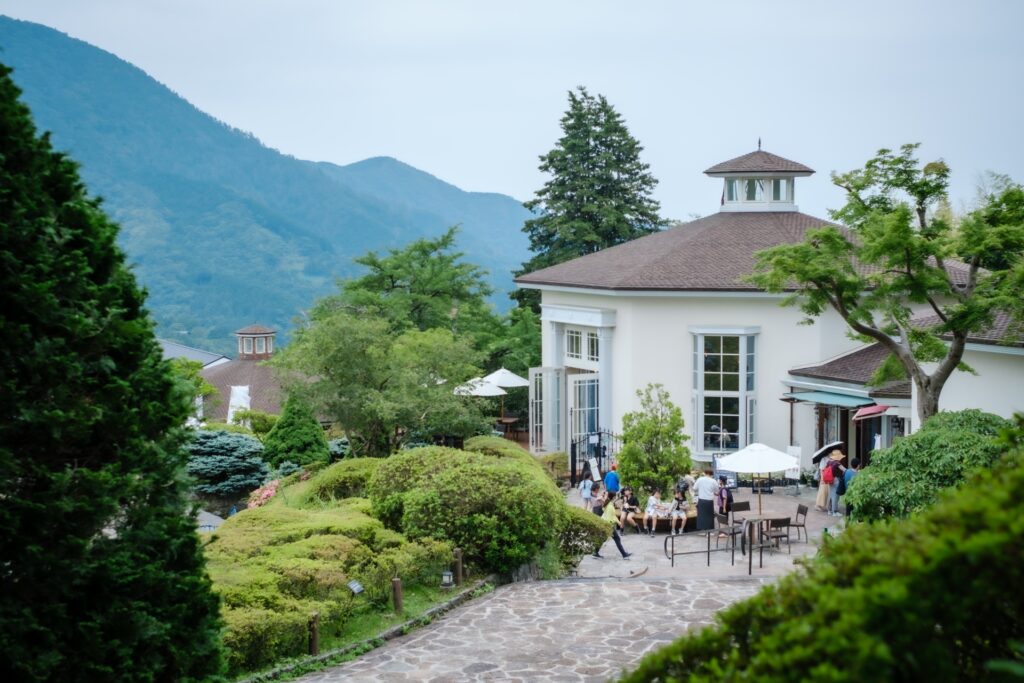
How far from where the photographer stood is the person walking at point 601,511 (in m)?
19.7

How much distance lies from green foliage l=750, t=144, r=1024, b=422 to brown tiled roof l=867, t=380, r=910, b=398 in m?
3.55

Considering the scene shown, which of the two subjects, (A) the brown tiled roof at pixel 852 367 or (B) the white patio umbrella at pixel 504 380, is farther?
(B) the white patio umbrella at pixel 504 380

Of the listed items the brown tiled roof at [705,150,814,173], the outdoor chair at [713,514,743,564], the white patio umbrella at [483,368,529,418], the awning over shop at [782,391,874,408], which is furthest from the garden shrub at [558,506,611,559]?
the brown tiled roof at [705,150,814,173]

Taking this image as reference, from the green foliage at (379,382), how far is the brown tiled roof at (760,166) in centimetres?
1077

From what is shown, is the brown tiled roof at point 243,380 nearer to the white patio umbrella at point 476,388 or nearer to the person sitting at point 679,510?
the white patio umbrella at point 476,388

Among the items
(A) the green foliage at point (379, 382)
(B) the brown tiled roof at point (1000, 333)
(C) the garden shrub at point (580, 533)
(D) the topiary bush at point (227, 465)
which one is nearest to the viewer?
(B) the brown tiled roof at point (1000, 333)

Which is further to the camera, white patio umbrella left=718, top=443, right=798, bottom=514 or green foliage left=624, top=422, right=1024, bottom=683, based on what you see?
white patio umbrella left=718, top=443, right=798, bottom=514

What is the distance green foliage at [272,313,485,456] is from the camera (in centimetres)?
2881

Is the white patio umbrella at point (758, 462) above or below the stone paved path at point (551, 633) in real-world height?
above

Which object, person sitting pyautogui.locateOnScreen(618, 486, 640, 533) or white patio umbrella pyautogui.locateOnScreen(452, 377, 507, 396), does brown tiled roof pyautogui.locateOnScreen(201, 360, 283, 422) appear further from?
person sitting pyautogui.locateOnScreen(618, 486, 640, 533)

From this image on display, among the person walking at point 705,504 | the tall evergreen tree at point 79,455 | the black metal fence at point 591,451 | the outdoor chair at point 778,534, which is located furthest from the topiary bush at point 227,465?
the tall evergreen tree at point 79,455

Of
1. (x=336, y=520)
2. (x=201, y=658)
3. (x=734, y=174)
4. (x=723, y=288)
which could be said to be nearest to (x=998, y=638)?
(x=201, y=658)

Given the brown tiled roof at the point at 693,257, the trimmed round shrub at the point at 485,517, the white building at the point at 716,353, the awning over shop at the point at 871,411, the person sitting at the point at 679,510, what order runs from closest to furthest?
1. the trimmed round shrub at the point at 485,517
2. the person sitting at the point at 679,510
3. the awning over shop at the point at 871,411
4. the white building at the point at 716,353
5. the brown tiled roof at the point at 693,257

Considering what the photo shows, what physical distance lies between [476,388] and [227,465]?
7777 millimetres
